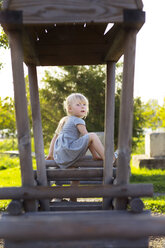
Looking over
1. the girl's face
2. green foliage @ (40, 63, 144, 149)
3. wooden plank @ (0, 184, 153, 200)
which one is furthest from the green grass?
wooden plank @ (0, 184, 153, 200)

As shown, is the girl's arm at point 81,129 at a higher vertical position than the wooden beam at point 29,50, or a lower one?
lower

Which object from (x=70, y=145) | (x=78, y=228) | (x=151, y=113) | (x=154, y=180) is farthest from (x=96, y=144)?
(x=151, y=113)

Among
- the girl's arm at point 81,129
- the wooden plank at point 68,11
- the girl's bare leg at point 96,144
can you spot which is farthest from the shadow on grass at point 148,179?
the wooden plank at point 68,11

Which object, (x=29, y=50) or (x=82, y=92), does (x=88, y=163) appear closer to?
(x=29, y=50)

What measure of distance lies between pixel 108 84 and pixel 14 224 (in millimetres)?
1859

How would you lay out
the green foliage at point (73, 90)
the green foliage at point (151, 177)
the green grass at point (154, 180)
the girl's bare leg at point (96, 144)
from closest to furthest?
the girl's bare leg at point (96, 144) < the green grass at point (154, 180) < the green foliage at point (151, 177) < the green foliage at point (73, 90)

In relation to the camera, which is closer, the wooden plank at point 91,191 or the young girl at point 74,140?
the wooden plank at point 91,191

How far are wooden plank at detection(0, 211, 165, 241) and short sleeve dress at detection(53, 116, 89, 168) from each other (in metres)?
1.38

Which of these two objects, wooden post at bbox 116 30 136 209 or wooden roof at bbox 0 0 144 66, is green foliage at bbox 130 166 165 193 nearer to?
wooden roof at bbox 0 0 144 66

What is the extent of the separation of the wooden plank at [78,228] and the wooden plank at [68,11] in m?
1.46

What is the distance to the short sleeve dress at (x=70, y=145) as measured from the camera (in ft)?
11.2

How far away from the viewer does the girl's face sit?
3.93 metres

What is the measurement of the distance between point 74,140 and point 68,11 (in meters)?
1.69

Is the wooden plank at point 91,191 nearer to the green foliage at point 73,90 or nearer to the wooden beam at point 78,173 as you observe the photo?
the wooden beam at point 78,173
